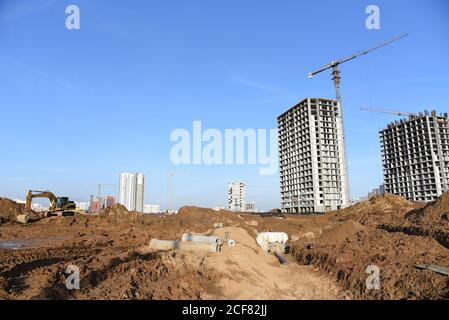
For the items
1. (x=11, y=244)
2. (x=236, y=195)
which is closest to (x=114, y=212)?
(x=11, y=244)

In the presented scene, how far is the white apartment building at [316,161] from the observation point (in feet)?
241

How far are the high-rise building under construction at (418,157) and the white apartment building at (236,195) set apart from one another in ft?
245

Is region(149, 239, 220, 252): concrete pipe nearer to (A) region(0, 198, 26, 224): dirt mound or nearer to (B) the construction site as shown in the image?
(B) the construction site

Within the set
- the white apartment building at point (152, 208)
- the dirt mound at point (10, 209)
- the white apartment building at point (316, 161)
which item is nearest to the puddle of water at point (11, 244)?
the dirt mound at point (10, 209)

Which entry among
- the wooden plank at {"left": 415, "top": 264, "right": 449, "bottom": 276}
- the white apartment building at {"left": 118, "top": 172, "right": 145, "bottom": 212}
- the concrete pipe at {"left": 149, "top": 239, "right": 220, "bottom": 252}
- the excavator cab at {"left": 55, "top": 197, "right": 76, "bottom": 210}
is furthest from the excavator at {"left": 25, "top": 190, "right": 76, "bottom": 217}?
the white apartment building at {"left": 118, "top": 172, "right": 145, "bottom": 212}

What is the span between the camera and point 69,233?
86.1 feet

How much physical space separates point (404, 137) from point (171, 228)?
89.2 m

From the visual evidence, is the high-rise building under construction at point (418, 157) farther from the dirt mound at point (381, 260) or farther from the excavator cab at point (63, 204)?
the excavator cab at point (63, 204)

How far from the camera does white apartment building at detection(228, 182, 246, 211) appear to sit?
156750 mm

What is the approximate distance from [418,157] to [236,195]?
3489 inches

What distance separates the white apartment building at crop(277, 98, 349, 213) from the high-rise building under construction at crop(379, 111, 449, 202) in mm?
27682

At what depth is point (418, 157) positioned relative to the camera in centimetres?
8744
